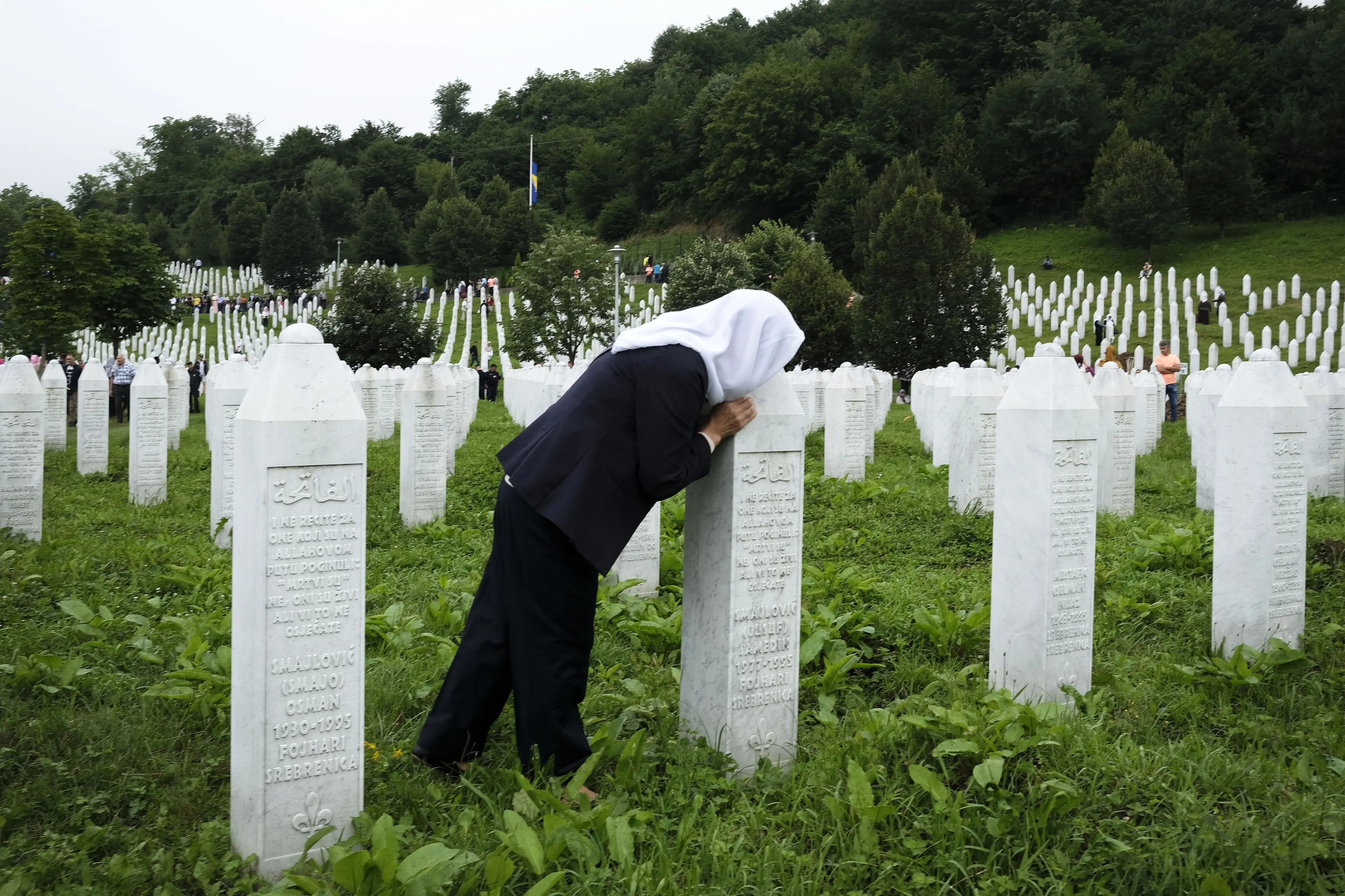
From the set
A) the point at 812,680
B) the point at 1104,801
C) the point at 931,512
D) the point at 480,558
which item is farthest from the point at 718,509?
the point at 931,512

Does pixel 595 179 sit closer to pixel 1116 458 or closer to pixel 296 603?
pixel 1116 458

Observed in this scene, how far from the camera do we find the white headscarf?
12.3 ft

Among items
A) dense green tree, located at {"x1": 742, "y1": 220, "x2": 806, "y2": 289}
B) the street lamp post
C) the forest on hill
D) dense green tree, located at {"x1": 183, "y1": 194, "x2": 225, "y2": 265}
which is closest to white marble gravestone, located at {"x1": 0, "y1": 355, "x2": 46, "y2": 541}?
the street lamp post

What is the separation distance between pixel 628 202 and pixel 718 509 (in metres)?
82.7

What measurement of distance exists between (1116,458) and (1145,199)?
135 feet

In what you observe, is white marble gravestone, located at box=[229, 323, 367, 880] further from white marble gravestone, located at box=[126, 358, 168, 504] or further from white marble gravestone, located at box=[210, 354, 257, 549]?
white marble gravestone, located at box=[126, 358, 168, 504]

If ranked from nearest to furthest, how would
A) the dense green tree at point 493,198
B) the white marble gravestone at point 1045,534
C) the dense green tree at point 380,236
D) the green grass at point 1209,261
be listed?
the white marble gravestone at point 1045,534, the green grass at point 1209,261, the dense green tree at point 493,198, the dense green tree at point 380,236

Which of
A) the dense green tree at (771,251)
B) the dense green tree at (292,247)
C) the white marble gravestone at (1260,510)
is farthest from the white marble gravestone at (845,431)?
the dense green tree at (292,247)

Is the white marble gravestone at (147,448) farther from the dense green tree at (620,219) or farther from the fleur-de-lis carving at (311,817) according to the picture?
the dense green tree at (620,219)

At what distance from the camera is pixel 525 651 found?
3734 mm

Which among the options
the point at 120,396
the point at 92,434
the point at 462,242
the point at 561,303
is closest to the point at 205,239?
the point at 462,242

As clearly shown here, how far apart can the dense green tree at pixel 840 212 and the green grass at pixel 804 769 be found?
54126mm

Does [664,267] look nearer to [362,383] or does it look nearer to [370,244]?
[370,244]

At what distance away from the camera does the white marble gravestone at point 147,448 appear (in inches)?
426
